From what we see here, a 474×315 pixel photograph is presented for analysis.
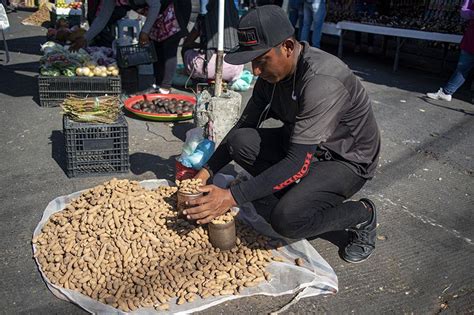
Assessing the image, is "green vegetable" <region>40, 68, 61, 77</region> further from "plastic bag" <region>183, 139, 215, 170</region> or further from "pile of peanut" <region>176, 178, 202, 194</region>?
"pile of peanut" <region>176, 178, 202, 194</region>

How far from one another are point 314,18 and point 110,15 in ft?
16.0

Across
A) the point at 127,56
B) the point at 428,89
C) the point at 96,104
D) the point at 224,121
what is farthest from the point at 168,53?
the point at 428,89

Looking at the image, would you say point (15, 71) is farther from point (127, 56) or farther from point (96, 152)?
point (96, 152)

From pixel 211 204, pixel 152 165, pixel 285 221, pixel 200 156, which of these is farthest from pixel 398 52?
pixel 211 204

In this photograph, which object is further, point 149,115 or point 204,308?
point 149,115

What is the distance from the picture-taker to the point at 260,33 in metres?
2.53

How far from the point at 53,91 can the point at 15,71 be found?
250 centimetres

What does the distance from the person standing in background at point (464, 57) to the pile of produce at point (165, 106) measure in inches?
162

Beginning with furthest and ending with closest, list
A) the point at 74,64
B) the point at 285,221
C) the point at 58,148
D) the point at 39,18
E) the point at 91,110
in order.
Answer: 1. the point at 39,18
2. the point at 74,64
3. the point at 58,148
4. the point at 91,110
5. the point at 285,221

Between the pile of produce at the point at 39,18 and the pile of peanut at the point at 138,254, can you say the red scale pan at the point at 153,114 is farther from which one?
the pile of produce at the point at 39,18

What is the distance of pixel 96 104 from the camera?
3.97 meters

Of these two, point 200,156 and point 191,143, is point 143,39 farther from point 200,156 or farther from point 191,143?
point 200,156

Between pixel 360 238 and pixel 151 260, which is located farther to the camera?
pixel 360 238

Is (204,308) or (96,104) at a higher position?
(96,104)
